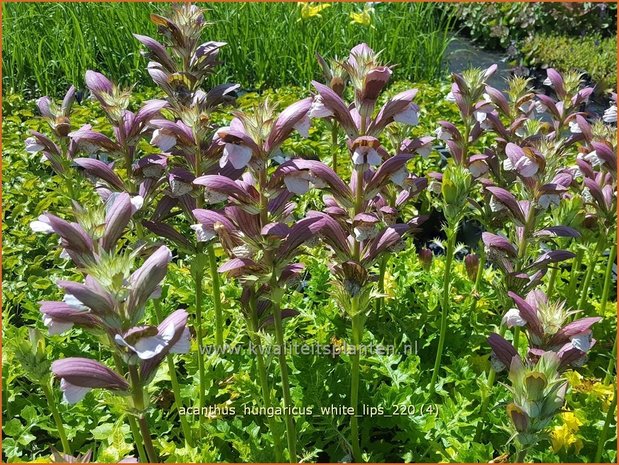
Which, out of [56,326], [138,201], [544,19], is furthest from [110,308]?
[544,19]

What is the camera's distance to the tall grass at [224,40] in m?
5.55

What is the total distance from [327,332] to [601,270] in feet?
5.23

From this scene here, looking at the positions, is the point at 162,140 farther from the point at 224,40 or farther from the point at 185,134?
the point at 224,40

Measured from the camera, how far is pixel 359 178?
1842 mm

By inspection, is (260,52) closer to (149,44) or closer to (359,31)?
(359,31)

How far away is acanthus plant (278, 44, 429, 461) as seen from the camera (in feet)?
5.74

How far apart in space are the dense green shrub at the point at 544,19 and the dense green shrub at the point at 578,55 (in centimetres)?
44

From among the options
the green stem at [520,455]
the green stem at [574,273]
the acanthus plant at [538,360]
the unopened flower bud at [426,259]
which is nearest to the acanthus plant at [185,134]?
the acanthus plant at [538,360]

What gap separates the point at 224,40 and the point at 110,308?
4772 millimetres

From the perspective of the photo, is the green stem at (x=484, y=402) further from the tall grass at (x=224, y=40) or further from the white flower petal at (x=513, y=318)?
the tall grass at (x=224, y=40)

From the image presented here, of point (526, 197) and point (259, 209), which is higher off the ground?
point (259, 209)

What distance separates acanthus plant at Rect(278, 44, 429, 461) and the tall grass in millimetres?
3829

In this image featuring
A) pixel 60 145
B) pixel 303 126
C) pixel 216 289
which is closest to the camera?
pixel 303 126

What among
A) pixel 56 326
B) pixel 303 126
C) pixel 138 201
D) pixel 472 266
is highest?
pixel 303 126
